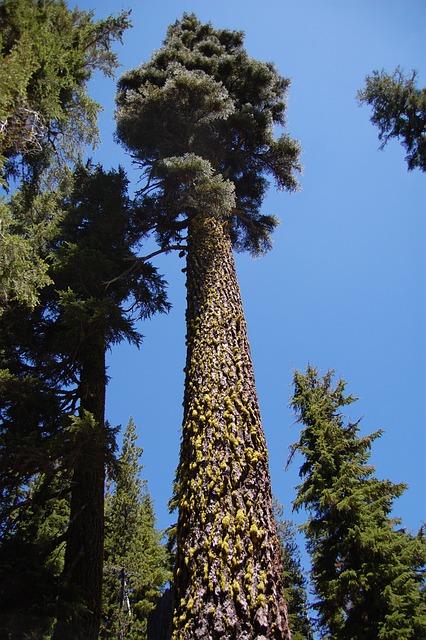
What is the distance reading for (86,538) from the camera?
6543 mm

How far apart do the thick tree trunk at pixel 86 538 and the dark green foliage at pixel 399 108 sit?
470 inches

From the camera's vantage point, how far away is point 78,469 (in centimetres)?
684

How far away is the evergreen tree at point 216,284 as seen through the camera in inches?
148

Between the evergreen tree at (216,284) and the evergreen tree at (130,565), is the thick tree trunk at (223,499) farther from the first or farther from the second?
the evergreen tree at (130,565)

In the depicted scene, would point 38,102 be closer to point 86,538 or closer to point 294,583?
point 86,538

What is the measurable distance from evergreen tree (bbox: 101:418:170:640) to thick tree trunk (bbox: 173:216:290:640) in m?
9.36

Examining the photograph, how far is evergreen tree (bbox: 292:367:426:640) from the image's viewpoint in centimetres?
779

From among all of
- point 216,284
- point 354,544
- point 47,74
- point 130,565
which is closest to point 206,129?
point 47,74

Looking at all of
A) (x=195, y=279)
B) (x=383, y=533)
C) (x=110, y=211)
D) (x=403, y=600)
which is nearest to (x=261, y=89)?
(x=110, y=211)

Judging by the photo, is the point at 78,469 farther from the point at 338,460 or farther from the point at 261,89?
the point at 261,89

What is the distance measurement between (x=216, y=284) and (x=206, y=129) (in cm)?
467

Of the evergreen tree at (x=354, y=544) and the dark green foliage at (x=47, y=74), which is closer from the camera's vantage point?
the dark green foliage at (x=47, y=74)

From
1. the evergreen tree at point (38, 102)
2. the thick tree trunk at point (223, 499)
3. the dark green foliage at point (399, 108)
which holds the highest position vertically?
the dark green foliage at point (399, 108)

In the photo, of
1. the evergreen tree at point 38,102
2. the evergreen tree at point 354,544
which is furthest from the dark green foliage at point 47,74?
the evergreen tree at point 354,544
